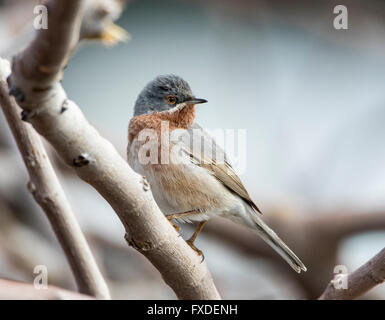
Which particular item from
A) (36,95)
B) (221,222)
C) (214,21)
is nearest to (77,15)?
(36,95)

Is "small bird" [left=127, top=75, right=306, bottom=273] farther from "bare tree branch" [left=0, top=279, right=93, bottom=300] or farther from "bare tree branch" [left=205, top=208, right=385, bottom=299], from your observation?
"bare tree branch" [left=0, top=279, right=93, bottom=300]

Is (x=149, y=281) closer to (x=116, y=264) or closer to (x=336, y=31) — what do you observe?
(x=116, y=264)

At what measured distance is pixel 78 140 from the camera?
204cm

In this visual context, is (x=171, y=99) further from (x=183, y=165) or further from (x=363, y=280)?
(x=363, y=280)

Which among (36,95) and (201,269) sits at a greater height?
(36,95)

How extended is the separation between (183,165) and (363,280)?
1852 millimetres

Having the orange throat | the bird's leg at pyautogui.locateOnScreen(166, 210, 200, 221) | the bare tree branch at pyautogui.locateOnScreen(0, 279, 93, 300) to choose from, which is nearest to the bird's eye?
the orange throat

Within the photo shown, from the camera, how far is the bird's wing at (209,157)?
4480mm

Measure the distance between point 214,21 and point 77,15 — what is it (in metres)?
4.91

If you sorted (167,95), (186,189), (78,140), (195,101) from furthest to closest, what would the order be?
(167,95) < (195,101) < (186,189) < (78,140)

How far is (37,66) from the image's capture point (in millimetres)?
1765

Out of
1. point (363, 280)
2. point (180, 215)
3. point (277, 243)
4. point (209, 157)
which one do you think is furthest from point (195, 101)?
point (363, 280)

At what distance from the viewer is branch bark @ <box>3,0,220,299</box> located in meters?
1.68

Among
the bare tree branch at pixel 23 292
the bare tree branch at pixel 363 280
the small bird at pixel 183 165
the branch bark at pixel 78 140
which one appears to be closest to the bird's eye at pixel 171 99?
the small bird at pixel 183 165
